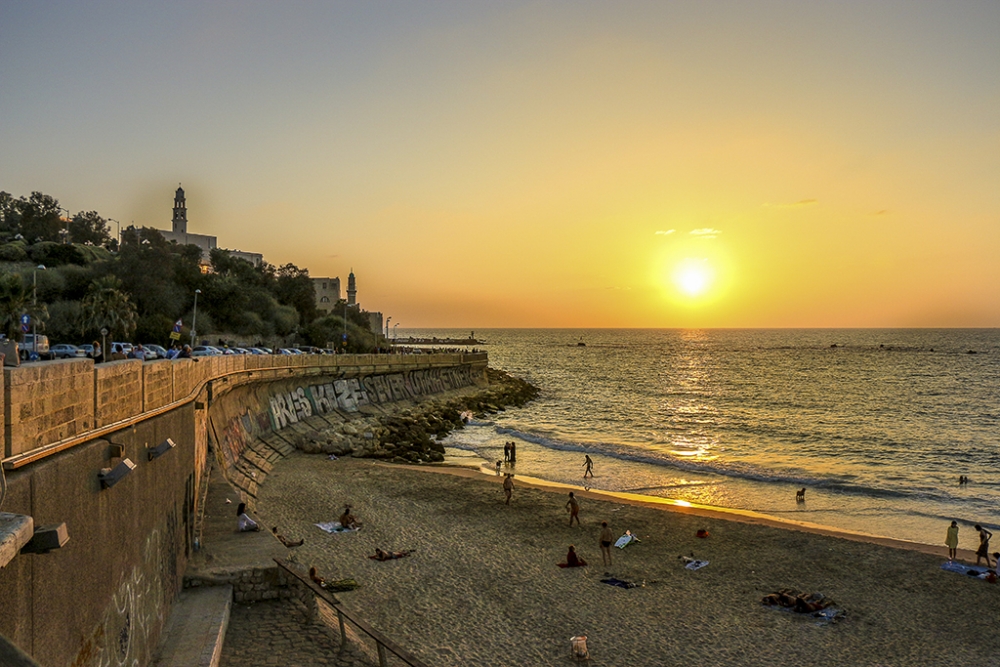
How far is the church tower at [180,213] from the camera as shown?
4572 inches

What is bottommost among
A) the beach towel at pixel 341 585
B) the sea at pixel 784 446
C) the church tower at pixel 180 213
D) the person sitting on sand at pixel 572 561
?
the sea at pixel 784 446

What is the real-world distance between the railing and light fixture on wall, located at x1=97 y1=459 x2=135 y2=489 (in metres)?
4.70

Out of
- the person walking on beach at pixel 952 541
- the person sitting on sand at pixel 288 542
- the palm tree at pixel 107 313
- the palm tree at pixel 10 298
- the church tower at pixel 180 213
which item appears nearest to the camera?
the person sitting on sand at pixel 288 542

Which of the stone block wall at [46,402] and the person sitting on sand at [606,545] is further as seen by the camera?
the person sitting on sand at [606,545]

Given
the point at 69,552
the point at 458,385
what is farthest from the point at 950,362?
the point at 69,552

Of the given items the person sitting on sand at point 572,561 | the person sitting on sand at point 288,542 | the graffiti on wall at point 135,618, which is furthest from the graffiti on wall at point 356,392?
the graffiti on wall at point 135,618

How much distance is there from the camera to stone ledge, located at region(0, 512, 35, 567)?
4.09m

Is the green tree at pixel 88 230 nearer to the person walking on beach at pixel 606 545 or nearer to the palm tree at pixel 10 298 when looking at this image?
the palm tree at pixel 10 298

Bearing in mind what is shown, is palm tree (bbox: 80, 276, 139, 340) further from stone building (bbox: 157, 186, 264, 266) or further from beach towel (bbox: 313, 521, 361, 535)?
stone building (bbox: 157, 186, 264, 266)

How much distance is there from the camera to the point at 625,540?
78.5 ft

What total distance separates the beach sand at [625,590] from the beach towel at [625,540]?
1.86 feet

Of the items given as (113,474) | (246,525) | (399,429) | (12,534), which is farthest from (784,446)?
(12,534)

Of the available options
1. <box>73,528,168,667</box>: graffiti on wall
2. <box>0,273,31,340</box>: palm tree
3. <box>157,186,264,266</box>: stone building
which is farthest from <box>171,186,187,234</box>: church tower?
<box>73,528,168,667</box>: graffiti on wall

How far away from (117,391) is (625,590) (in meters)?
14.9
